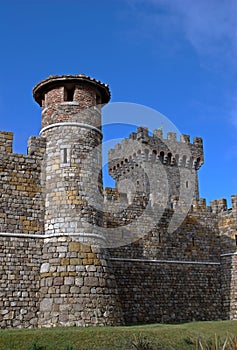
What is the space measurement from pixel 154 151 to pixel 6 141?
65.7 feet

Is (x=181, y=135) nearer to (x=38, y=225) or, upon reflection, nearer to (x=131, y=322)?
(x=131, y=322)

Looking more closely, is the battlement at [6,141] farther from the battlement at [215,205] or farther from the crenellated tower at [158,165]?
the crenellated tower at [158,165]

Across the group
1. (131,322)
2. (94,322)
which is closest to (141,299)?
(131,322)

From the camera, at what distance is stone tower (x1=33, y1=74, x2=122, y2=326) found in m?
14.7

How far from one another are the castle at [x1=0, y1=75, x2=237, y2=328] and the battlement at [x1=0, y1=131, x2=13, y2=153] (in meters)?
0.05

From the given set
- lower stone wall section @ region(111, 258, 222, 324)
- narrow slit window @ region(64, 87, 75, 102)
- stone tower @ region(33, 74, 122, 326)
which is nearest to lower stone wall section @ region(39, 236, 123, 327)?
stone tower @ region(33, 74, 122, 326)

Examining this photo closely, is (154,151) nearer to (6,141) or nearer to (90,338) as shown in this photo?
(6,141)

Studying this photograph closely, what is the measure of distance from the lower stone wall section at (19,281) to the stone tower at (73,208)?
0.96 ft

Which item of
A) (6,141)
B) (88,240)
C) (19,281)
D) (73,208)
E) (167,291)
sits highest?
(6,141)

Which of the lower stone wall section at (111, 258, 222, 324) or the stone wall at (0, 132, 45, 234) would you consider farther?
the lower stone wall section at (111, 258, 222, 324)

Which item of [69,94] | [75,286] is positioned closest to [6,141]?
[69,94]

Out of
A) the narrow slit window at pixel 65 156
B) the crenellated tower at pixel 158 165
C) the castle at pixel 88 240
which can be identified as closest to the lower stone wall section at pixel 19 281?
the castle at pixel 88 240

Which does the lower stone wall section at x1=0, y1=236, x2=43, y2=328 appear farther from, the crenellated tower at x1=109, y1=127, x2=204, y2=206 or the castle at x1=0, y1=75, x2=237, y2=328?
the crenellated tower at x1=109, y1=127, x2=204, y2=206

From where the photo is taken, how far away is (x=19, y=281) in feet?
49.5
